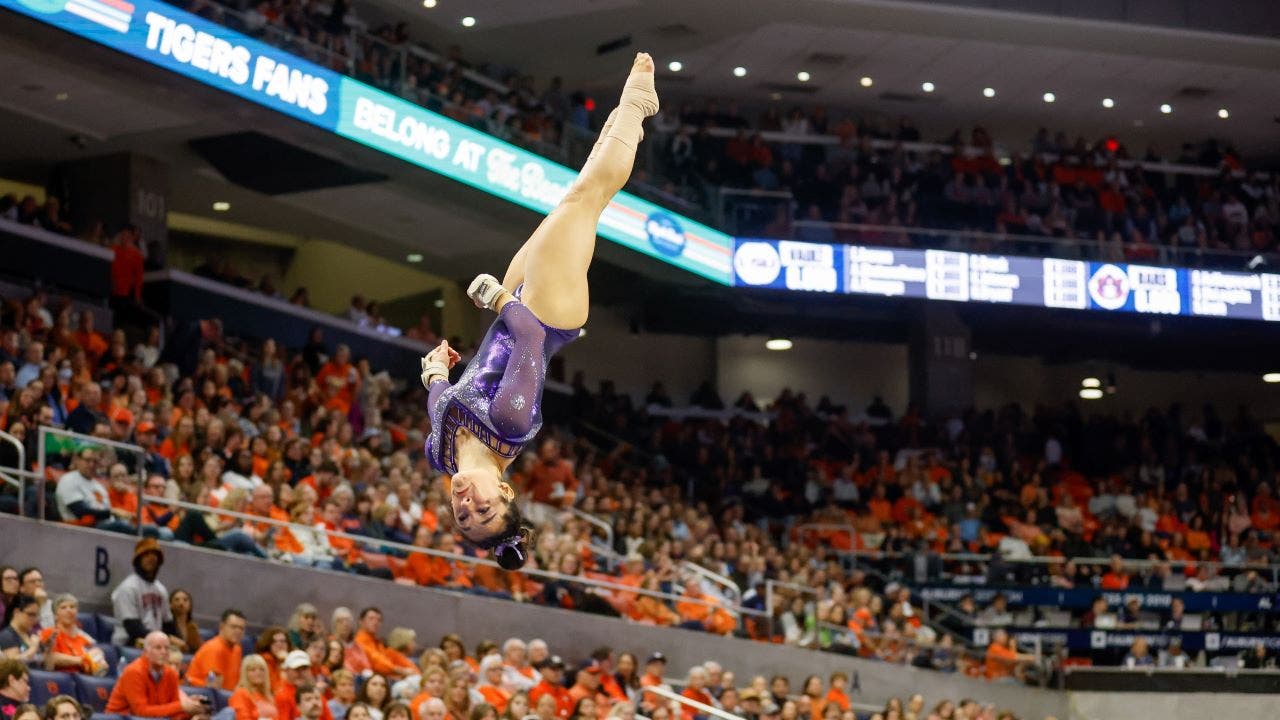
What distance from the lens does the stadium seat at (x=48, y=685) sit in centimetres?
1084

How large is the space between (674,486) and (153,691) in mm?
13111

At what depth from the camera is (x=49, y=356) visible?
1591 centimetres

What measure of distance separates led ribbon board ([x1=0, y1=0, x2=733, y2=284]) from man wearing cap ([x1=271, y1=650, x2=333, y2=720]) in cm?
804

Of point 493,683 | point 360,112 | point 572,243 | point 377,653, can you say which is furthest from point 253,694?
point 360,112

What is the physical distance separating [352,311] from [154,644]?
1308 cm

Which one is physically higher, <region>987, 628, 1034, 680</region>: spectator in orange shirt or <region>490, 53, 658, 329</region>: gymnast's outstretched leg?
<region>490, 53, 658, 329</region>: gymnast's outstretched leg

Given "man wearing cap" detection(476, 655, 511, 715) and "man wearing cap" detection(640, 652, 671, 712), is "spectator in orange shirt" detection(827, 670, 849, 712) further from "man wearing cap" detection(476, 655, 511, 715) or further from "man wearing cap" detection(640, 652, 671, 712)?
"man wearing cap" detection(476, 655, 511, 715)

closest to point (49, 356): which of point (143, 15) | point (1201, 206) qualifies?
point (143, 15)

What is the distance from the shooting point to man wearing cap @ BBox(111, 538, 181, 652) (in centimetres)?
1241

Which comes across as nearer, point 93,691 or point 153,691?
point 153,691

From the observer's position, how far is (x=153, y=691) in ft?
36.5

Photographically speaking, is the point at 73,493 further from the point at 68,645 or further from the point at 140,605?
the point at 68,645

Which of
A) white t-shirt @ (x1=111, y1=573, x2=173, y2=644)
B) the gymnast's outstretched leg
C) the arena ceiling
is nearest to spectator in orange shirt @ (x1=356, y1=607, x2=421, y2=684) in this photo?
white t-shirt @ (x1=111, y1=573, x2=173, y2=644)

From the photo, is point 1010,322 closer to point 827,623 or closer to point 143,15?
point 827,623
